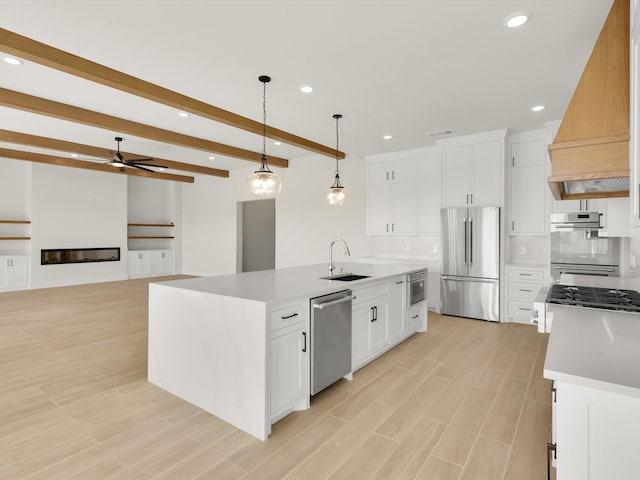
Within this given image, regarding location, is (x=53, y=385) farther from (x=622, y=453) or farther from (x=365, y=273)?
(x=622, y=453)

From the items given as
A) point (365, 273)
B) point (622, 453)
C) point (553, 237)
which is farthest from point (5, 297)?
point (553, 237)

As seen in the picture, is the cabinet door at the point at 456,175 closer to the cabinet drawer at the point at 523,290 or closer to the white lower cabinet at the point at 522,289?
the white lower cabinet at the point at 522,289

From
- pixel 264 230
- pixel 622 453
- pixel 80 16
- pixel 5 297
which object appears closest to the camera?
pixel 622 453

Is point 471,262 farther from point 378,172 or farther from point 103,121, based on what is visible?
point 103,121

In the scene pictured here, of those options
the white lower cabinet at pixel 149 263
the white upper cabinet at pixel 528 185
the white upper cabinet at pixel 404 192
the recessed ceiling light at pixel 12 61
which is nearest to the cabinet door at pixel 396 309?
the white upper cabinet at pixel 404 192

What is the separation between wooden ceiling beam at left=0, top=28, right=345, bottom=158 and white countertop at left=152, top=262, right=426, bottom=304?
81.4 inches

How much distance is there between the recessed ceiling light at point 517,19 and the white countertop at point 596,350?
2064mm

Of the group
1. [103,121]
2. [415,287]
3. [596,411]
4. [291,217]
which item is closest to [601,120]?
[596,411]

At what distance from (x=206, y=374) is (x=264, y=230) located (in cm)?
794

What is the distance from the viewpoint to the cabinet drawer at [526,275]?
482cm

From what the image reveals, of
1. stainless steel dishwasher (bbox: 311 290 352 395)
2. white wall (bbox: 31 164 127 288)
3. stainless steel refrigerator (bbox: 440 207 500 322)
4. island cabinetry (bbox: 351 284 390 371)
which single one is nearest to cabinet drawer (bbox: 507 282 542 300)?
stainless steel refrigerator (bbox: 440 207 500 322)

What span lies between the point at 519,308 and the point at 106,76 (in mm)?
5805

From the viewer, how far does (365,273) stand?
12.4 ft

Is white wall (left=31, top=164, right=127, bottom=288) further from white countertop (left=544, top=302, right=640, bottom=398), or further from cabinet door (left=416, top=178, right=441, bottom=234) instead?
white countertop (left=544, top=302, right=640, bottom=398)
